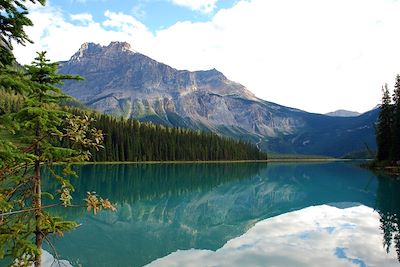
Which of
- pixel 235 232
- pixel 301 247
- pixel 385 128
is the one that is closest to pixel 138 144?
pixel 385 128

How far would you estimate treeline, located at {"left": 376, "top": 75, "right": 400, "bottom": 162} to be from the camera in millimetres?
91375

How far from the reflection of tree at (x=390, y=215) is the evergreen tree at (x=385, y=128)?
1788 inches

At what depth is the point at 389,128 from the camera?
101 m

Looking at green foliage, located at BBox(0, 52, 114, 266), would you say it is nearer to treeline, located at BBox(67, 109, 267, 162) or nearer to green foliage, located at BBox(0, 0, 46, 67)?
green foliage, located at BBox(0, 0, 46, 67)

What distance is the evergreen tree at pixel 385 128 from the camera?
100250mm

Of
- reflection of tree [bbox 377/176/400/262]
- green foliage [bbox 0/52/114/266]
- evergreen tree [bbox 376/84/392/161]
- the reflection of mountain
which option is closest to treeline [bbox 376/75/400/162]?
evergreen tree [bbox 376/84/392/161]

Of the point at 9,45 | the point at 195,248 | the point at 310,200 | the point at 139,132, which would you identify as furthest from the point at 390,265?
the point at 139,132

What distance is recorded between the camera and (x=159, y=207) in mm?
47688

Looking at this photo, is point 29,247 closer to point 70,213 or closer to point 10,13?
point 10,13

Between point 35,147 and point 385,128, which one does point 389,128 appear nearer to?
point 385,128

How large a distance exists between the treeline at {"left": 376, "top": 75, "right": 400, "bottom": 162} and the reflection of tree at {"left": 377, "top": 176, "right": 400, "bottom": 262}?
1442 inches

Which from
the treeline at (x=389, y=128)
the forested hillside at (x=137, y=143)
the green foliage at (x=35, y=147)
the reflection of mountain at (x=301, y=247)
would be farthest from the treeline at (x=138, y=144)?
the green foliage at (x=35, y=147)

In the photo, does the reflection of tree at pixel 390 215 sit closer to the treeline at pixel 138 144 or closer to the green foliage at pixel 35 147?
the green foliage at pixel 35 147

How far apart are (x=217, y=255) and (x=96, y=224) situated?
621 inches
